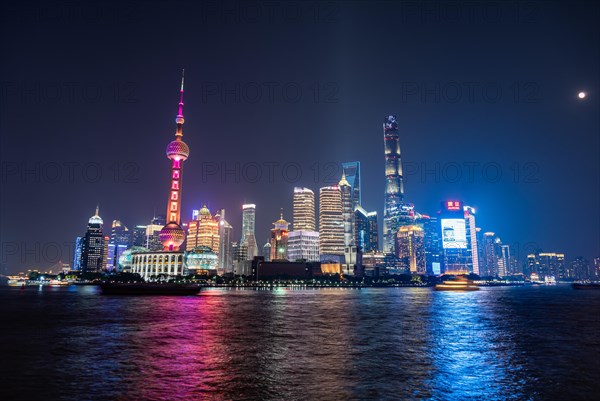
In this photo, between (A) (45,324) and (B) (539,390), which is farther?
(A) (45,324)

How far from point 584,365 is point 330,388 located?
20145mm

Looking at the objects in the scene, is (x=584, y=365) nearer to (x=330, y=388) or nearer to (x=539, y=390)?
(x=539, y=390)

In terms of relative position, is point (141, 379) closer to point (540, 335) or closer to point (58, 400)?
point (58, 400)

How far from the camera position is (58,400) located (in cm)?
2070

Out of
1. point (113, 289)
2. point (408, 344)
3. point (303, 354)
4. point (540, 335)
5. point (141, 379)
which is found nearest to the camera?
point (141, 379)

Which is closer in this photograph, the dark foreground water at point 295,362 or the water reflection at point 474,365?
the dark foreground water at point 295,362

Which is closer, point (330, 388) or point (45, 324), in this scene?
point (330, 388)

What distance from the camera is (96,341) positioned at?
39688 mm

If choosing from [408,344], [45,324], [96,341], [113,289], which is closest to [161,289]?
[113,289]

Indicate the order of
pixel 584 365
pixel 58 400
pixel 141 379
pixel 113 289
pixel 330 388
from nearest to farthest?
1. pixel 58 400
2. pixel 330 388
3. pixel 141 379
4. pixel 584 365
5. pixel 113 289

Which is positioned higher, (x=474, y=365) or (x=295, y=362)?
(x=295, y=362)

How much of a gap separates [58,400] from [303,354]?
1710cm

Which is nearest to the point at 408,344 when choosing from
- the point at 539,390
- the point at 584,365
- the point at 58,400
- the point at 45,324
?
the point at 584,365

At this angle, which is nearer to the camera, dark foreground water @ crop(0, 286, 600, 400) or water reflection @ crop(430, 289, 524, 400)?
dark foreground water @ crop(0, 286, 600, 400)
